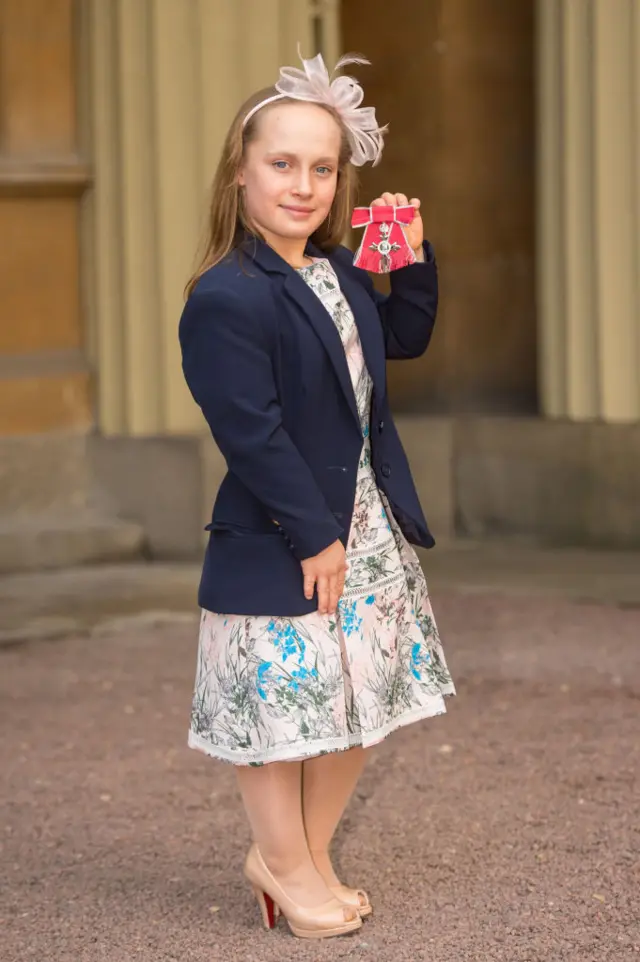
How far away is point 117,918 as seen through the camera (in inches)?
131

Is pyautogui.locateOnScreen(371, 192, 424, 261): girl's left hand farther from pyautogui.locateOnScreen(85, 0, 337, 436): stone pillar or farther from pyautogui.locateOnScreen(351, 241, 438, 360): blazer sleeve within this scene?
pyautogui.locateOnScreen(85, 0, 337, 436): stone pillar

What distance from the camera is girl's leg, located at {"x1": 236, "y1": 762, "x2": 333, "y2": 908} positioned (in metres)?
3.09

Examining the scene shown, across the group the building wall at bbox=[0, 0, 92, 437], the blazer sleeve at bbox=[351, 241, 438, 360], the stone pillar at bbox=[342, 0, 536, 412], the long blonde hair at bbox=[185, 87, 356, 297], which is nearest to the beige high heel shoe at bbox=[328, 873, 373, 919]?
the blazer sleeve at bbox=[351, 241, 438, 360]

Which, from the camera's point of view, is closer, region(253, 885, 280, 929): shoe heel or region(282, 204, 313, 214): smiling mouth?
region(282, 204, 313, 214): smiling mouth

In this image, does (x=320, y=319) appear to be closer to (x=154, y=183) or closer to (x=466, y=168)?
(x=154, y=183)

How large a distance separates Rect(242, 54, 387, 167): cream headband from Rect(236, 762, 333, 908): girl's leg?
1.15m

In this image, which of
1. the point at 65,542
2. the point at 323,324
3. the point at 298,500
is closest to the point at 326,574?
the point at 298,500

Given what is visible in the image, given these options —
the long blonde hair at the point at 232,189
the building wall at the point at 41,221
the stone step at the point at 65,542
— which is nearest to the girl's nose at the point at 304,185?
the long blonde hair at the point at 232,189

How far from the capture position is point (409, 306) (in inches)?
127

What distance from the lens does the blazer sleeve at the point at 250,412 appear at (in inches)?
114

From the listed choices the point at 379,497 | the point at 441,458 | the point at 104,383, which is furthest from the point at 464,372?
the point at 379,497

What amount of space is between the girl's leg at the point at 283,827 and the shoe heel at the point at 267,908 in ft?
0.25

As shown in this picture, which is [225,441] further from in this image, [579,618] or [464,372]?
[464,372]

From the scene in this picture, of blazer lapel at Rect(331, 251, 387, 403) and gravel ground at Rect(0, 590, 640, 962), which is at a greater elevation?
blazer lapel at Rect(331, 251, 387, 403)
